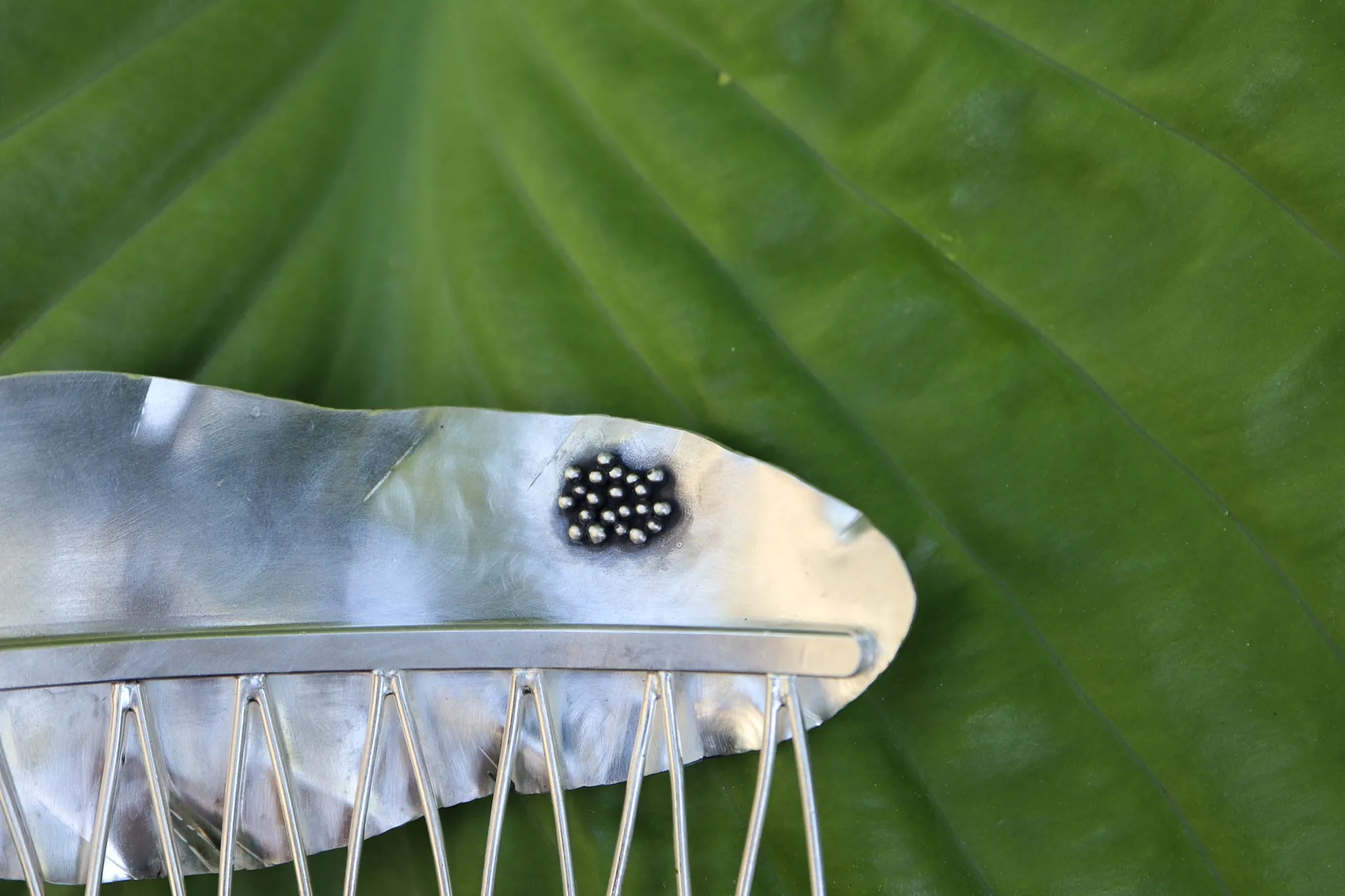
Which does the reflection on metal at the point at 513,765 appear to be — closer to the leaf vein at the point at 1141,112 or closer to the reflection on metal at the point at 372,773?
the reflection on metal at the point at 372,773

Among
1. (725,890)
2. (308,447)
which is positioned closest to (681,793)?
(725,890)

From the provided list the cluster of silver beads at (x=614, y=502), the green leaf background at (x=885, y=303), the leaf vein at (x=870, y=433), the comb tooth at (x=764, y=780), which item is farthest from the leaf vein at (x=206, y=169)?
the comb tooth at (x=764, y=780)

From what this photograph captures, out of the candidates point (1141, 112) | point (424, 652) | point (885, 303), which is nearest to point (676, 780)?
point (424, 652)

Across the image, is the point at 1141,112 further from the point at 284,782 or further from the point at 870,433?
the point at 284,782

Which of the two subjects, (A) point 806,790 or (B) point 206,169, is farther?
(B) point 206,169

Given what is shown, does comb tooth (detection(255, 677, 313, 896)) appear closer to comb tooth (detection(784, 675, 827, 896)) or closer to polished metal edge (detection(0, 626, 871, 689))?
polished metal edge (detection(0, 626, 871, 689))
